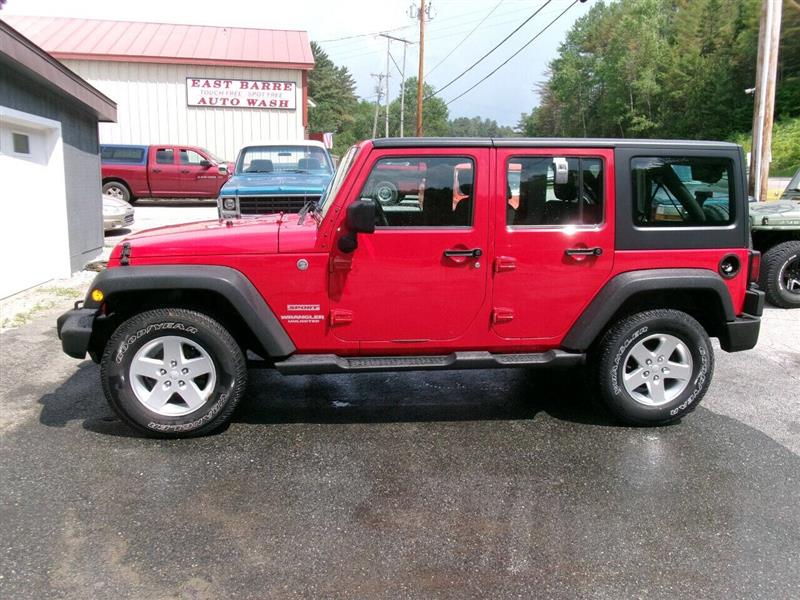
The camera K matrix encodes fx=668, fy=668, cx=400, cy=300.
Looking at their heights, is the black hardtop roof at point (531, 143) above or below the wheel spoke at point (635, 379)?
above

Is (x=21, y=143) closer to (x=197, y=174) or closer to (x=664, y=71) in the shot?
(x=197, y=174)

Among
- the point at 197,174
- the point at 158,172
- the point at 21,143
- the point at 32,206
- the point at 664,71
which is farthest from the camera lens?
the point at 664,71

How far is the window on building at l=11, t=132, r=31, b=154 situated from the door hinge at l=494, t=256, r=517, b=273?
6944 millimetres

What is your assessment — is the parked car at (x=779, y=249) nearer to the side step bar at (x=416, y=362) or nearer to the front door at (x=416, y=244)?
the side step bar at (x=416, y=362)

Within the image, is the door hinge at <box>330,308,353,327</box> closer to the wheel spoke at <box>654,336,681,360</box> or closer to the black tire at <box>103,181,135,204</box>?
the wheel spoke at <box>654,336,681,360</box>

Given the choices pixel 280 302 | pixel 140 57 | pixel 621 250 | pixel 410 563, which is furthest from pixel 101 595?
pixel 140 57

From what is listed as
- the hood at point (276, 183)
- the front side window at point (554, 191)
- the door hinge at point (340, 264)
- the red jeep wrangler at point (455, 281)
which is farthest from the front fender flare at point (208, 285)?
the hood at point (276, 183)

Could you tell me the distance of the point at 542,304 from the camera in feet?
13.8

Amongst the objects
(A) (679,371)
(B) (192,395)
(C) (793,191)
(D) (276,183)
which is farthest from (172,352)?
(C) (793,191)

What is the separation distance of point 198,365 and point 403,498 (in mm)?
1498

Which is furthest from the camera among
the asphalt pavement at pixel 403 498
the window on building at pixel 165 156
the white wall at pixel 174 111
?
the white wall at pixel 174 111

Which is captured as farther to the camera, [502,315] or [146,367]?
[502,315]

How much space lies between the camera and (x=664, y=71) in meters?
60.7

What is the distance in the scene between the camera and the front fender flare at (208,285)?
385 cm
